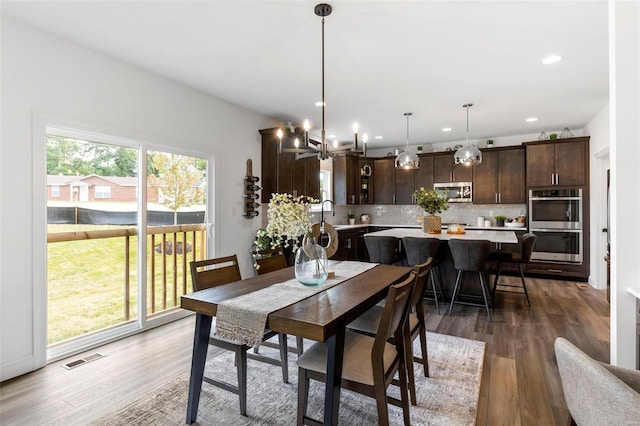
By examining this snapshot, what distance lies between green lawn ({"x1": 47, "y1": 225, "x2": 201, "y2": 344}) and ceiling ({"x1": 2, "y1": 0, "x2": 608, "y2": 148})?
1.77 meters

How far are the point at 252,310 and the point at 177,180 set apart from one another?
271 centimetres

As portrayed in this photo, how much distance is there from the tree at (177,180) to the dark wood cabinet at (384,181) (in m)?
4.41

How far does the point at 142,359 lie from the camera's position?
2.80m

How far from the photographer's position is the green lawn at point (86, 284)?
2.85 meters

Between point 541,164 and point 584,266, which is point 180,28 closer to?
point 541,164

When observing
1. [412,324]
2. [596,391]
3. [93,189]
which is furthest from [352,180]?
[596,391]

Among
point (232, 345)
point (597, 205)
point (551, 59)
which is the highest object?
point (551, 59)

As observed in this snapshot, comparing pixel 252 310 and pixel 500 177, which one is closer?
pixel 252 310

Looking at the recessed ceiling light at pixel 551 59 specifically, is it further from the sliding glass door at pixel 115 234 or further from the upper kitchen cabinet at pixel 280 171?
the sliding glass door at pixel 115 234

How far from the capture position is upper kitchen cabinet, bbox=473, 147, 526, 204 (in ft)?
20.1

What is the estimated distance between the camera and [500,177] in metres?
6.29

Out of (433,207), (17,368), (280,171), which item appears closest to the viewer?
(17,368)

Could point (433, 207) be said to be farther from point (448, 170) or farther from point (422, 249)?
point (448, 170)

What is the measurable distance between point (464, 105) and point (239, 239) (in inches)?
142
